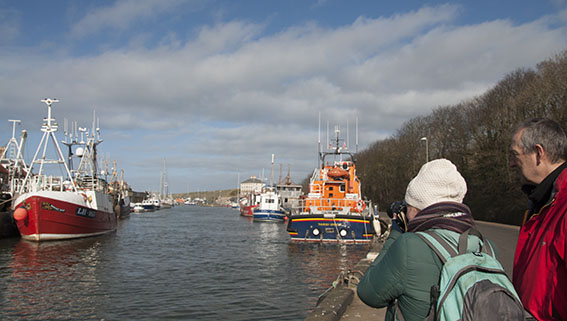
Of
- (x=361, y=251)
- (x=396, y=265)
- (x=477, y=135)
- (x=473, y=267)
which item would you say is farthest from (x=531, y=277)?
(x=477, y=135)

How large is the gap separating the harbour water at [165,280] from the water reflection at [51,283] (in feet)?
0.09

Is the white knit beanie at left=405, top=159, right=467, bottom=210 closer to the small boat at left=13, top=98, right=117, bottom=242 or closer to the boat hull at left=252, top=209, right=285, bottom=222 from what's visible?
the small boat at left=13, top=98, right=117, bottom=242

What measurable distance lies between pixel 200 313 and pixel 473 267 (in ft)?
35.2

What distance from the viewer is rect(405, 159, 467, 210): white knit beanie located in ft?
9.19

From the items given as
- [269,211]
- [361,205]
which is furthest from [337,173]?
[269,211]

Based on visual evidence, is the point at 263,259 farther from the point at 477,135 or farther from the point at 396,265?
the point at 477,135

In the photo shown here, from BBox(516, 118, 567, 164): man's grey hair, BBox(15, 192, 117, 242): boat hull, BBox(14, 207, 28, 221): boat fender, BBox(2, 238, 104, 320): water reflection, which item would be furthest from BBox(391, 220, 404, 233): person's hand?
BBox(14, 207, 28, 221): boat fender

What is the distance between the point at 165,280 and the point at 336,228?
11.8 m

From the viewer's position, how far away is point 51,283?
15773 millimetres

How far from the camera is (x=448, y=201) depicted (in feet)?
9.04

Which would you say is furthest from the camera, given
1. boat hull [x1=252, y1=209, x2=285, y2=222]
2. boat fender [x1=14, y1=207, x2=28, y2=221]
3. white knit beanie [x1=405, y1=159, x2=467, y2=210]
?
boat hull [x1=252, y1=209, x2=285, y2=222]

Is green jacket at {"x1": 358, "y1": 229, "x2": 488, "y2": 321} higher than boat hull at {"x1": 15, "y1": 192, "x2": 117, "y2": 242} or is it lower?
higher

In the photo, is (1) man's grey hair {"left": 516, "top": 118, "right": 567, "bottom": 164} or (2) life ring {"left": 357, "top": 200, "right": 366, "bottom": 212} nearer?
(1) man's grey hair {"left": 516, "top": 118, "right": 567, "bottom": 164}

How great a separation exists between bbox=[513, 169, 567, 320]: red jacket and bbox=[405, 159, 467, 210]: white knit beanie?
0.48 metres
